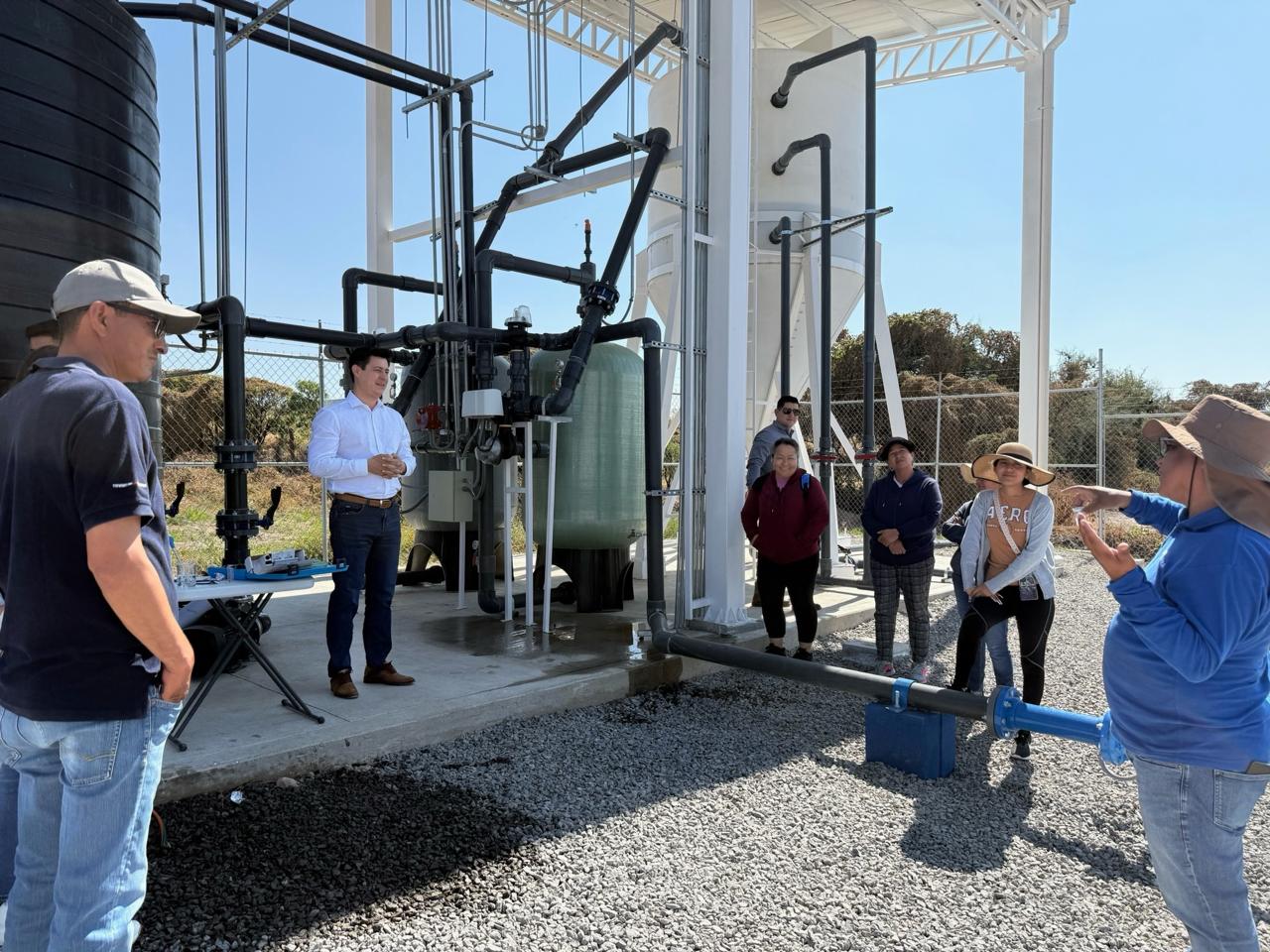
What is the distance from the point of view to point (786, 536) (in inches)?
210

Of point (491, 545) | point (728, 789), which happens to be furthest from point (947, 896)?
point (491, 545)

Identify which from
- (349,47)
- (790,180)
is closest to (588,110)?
(349,47)

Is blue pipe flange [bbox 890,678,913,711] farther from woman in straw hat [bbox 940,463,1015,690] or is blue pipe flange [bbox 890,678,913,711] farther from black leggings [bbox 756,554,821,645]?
black leggings [bbox 756,554,821,645]

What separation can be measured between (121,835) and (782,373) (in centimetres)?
724

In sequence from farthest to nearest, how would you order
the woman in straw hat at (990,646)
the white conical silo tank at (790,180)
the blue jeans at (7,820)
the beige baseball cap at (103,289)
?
1. the white conical silo tank at (790,180)
2. the woman in straw hat at (990,646)
3. the blue jeans at (7,820)
4. the beige baseball cap at (103,289)

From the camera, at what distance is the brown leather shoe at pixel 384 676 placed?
14.3ft

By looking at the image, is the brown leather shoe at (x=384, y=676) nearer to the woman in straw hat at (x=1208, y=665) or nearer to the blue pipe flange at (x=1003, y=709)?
the blue pipe flange at (x=1003, y=709)

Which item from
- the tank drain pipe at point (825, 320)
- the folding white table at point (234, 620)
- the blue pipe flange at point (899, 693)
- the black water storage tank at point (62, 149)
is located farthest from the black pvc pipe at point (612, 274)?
the blue pipe flange at point (899, 693)

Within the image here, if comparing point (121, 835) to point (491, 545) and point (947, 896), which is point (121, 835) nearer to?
point (947, 896)

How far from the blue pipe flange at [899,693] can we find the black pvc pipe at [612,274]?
2.71 metres

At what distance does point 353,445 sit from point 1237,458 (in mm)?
3514

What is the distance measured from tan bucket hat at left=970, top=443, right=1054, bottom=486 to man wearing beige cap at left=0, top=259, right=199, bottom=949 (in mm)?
3504

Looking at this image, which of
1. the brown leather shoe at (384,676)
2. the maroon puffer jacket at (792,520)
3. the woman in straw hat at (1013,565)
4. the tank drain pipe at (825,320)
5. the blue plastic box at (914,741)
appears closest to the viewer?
the blue plastic box at (914,741)

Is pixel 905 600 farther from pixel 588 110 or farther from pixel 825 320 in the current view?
pixel 588 110
